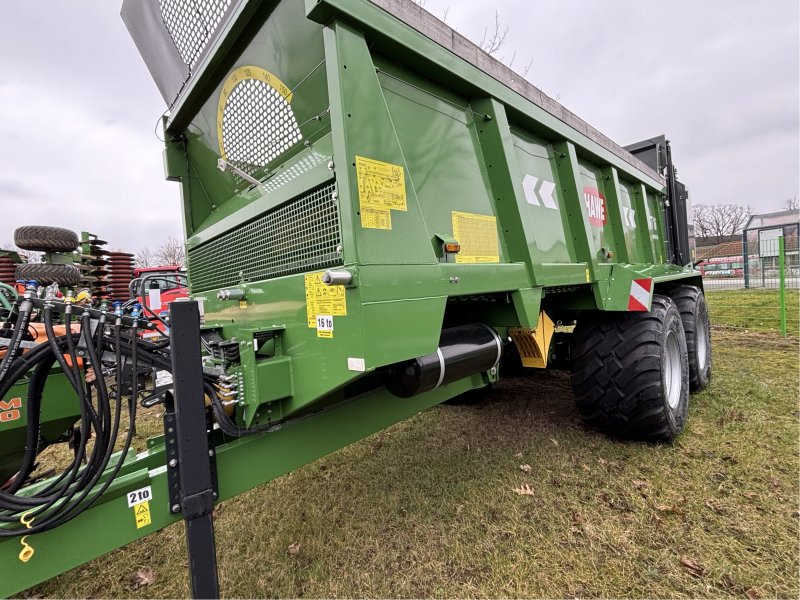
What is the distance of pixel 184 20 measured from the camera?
241 cm

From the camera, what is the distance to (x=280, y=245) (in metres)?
2.01

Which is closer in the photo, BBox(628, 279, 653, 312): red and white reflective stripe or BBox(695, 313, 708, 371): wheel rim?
BBox(628, 279, 653, 312): red and white reflective stripe

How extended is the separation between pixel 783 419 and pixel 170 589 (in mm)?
4973

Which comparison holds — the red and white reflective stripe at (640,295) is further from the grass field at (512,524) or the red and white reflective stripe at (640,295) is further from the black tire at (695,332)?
the black tire at (695,332)

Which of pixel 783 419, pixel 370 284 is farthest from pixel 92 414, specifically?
pixel 783 419

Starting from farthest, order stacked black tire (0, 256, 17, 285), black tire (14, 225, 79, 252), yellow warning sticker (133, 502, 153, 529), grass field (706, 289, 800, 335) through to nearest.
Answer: grass field (706, 289, 800, 335) < stacked black tire (0, 256, 17, 285) < black tire (14, 225, 79, 252) < yellow warning sticker (133, 502, 153, 529)

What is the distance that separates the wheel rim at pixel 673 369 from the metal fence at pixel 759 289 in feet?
20.9

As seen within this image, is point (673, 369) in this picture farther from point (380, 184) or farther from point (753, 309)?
point (753, 309)

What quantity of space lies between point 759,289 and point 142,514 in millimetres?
16969

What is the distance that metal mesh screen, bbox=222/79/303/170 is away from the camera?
2053mm

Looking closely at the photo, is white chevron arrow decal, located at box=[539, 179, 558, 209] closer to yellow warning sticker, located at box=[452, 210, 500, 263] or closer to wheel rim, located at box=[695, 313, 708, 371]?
yellow warning sticker, located at box=[452, 210, 500, 263]

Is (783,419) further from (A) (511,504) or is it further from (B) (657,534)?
(A) (511,504)

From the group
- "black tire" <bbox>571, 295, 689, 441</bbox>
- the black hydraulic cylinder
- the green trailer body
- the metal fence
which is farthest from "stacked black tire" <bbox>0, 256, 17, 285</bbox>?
the metal fence

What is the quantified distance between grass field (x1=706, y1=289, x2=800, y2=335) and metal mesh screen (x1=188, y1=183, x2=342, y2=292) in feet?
34.3
